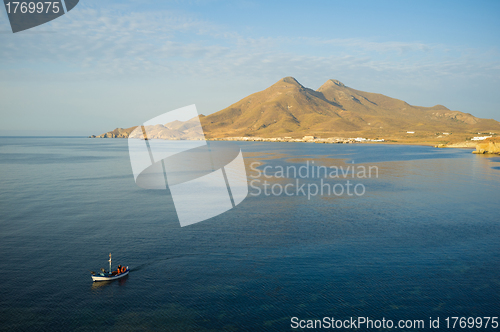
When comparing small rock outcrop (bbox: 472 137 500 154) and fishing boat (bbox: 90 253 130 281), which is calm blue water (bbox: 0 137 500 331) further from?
small rock outcrop (bbox: 472 137 500 154)

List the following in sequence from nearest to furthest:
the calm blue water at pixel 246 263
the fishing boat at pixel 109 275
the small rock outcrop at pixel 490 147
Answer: the calm blue water at pixel 246 263
the fishing boat at pixel 109 275
the small rock outcrop at pixel 490 147

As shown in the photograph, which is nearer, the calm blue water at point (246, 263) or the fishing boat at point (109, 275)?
the calm blue water at point (246, 263)

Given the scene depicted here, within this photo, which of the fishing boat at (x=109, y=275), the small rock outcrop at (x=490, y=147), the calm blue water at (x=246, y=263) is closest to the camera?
the calm blue water at (x=246, y=263)

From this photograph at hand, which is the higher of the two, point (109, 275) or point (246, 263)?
point (109, 275)

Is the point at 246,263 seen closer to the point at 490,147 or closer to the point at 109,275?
the point at 109,275

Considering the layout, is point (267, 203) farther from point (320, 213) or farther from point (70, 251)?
point (70, 251)

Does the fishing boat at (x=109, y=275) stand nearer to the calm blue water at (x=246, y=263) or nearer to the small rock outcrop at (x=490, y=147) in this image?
the calm blue water at (x=246, y=263)

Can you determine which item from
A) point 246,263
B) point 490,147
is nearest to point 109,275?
point 246,263

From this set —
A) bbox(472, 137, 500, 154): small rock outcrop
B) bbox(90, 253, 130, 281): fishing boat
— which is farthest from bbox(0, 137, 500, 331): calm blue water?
bbox(472, 137, 500, 154): small rock outcrop

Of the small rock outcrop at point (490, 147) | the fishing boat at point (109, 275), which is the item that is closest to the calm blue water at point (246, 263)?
the fishing boat at point (109, 275)
